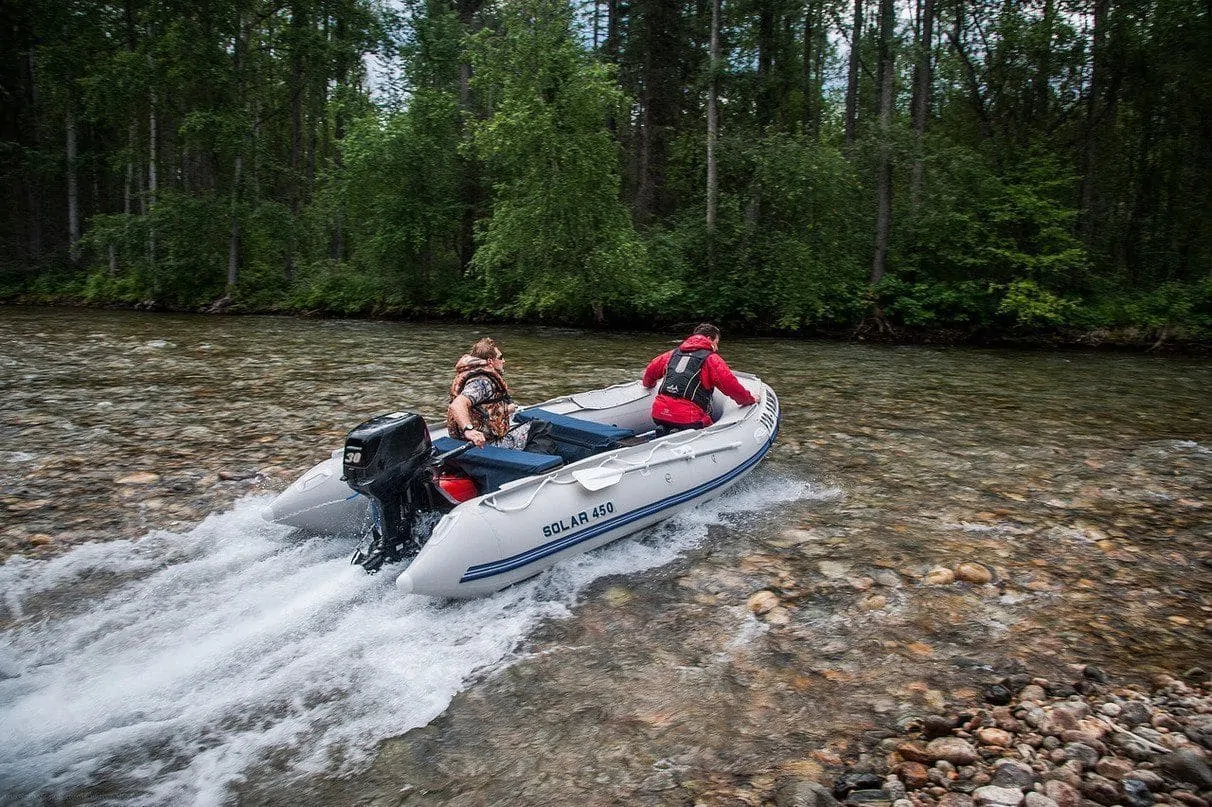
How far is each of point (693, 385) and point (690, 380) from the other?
0.17 ft

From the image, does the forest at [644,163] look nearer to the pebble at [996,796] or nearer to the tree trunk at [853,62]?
the tree trunk at [853,62]

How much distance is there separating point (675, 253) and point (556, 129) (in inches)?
164

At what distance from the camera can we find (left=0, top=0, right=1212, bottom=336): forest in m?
17.4

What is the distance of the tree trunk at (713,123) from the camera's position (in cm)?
1792

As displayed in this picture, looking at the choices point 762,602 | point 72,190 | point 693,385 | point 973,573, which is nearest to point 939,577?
point 973,573

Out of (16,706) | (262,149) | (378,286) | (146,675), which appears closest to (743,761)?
(146,675)

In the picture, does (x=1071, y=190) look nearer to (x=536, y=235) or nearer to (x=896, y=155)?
(x=896, y=155)

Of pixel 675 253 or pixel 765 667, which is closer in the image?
pixel 765 667

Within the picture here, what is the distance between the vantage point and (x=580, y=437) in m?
5.98

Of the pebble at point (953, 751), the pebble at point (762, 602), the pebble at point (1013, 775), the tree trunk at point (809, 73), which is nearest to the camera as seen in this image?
the pebble at point (1013, 775)

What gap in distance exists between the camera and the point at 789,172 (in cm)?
1764

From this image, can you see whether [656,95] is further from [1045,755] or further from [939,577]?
[1045,755]

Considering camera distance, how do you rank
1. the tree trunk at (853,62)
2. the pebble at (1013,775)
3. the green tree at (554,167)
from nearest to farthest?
the pebble at (1013,775) < the green tree at (554,167) < the tree trunk at (853,62)

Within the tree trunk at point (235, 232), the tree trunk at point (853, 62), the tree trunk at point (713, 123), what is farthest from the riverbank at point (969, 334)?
the tree trunk at point (853, 62)
